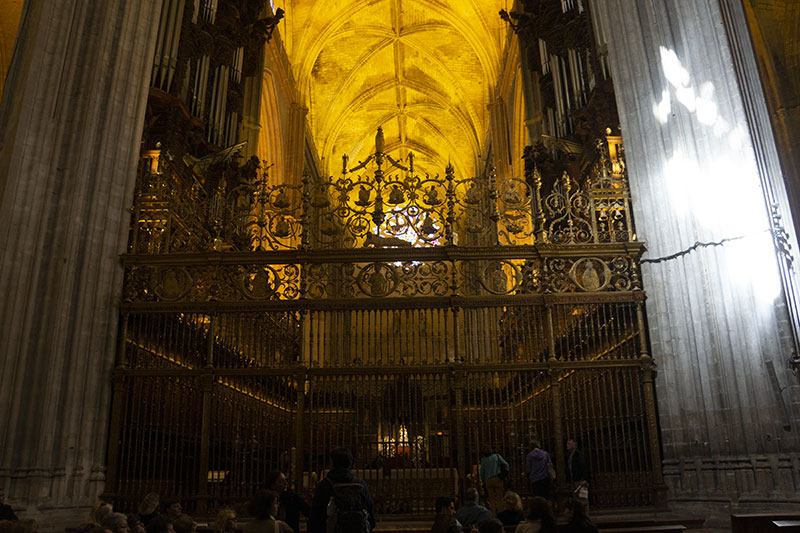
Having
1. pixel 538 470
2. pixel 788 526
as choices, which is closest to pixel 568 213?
pixel 538 470

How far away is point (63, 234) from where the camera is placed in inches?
330

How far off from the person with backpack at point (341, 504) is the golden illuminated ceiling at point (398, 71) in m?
21.2

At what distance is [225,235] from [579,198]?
5051 mm

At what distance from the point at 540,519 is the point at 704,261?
190 inches

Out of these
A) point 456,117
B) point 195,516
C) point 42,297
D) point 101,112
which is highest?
point 456,117

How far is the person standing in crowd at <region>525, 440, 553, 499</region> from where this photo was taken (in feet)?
25.6

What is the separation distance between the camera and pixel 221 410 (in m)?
8.88

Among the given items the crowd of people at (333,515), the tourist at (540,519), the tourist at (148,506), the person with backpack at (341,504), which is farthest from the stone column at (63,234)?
the tourist at (540,519)

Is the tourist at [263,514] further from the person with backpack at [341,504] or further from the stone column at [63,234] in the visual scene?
the stone column at [63,234]

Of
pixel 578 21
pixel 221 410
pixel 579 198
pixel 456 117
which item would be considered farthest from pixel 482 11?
pixel 221 410

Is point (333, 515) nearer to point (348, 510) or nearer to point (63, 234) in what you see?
point (348, 510)

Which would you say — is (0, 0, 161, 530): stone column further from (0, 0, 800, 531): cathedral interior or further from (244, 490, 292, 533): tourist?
(244, 490, 292, 533): tourist

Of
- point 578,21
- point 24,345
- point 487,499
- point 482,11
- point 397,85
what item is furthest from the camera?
point 397,85

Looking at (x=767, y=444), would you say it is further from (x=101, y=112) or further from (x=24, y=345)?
(x=101, y=112)
